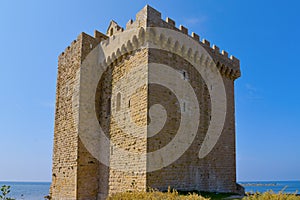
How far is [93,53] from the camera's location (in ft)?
46.3

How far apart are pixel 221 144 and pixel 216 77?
3.23 meters

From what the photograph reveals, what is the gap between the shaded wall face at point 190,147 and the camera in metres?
10.9

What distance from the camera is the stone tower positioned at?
36.2 feet

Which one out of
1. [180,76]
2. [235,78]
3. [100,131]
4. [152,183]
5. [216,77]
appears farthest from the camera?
[235,78]

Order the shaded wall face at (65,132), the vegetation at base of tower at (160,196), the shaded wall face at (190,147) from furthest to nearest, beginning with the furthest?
the shaded wall face at (65,132)
the shaded wall face at (190,147)
the vegetation at base of tower at (160,196)

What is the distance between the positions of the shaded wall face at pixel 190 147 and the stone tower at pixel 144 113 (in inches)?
1.5

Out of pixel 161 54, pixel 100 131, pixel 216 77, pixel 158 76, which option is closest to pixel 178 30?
pixel 161 54

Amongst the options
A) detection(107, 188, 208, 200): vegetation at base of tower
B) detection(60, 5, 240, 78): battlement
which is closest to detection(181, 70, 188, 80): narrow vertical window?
detection(60, 5, 240, 78): battlement

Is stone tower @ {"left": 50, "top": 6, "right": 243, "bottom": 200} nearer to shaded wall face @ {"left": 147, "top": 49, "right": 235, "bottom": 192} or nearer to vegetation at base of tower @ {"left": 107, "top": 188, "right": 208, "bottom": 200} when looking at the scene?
shaded wall face @ {"left": 147, "top": 49, "right": 235, "bottom": 192}

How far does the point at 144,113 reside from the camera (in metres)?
10.8

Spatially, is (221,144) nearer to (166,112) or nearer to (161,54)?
(166,112)

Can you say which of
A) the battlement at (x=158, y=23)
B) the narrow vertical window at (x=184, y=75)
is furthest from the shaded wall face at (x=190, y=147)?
the battlement at (x=158, y=23)

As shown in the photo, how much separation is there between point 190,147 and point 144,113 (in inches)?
105

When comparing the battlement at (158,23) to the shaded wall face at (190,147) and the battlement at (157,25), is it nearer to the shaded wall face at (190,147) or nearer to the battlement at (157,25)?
the battlement at (157,25)
